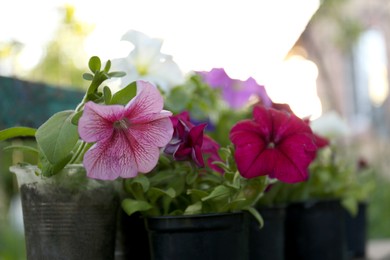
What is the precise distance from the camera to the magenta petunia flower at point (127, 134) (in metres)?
0.66

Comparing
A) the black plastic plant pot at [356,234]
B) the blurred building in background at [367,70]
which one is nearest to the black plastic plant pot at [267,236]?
the black plastic plant pot at [356,234]

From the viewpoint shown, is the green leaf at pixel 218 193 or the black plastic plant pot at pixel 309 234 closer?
the green leaf at pixel 218 193

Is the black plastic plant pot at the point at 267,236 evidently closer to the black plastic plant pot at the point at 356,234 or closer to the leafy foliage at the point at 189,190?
the leafy foliage at the point at 189,190

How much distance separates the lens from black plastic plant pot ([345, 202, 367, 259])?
1684 mm

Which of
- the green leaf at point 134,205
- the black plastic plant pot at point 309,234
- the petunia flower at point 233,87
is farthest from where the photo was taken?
the petunia flower at point 233,87

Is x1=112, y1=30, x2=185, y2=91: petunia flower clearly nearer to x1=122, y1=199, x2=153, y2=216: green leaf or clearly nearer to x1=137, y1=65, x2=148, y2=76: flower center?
x1=137, y1=65, x2=148, y2=76: flower center

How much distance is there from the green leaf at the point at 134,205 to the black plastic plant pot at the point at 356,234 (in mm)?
A: 1035

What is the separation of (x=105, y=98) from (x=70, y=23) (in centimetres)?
156

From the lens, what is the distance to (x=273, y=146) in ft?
2.66

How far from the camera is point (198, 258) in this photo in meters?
0.74

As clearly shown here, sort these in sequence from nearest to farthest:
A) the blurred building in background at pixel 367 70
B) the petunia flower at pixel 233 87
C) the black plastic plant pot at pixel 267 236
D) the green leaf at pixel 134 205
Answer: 1. the green leaf at pixel 134 205
2. the black plastic plant pot at pixel 267 236
3. the petunia flower at pixel 233 87
4. the blurred building in background at pixel 367 70

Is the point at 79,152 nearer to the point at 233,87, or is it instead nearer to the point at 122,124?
the point at 122,124

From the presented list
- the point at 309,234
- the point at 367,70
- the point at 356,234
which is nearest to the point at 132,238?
the point at 309,234

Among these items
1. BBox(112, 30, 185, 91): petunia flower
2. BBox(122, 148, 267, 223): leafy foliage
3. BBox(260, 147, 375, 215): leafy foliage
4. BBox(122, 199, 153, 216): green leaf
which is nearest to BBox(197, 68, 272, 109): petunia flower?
BBox(260, 147, 375, 215): leafy foliage
